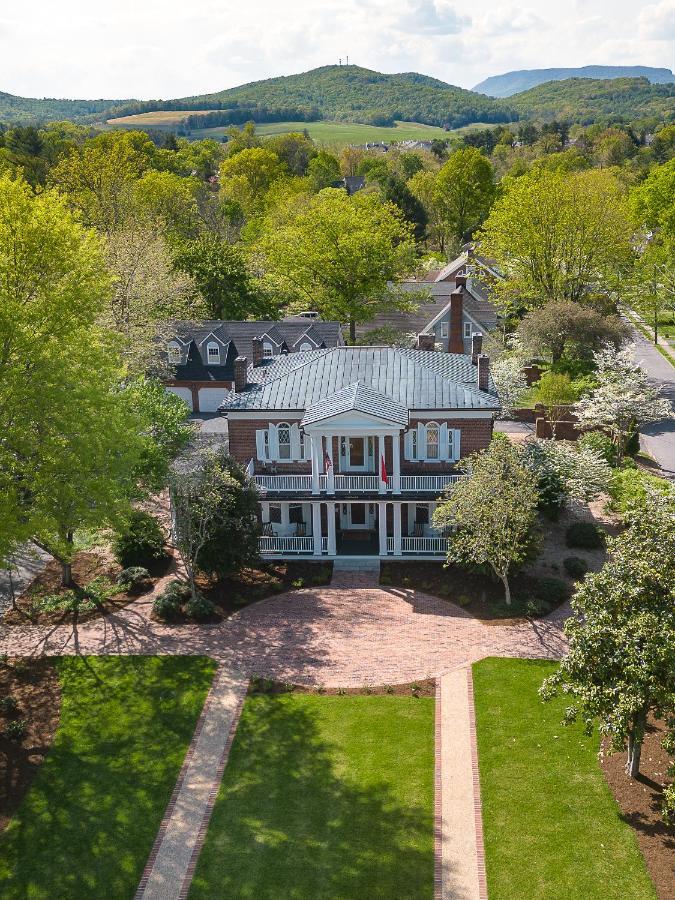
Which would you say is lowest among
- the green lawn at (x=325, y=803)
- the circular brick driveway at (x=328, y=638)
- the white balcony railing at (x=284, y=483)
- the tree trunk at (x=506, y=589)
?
the green lawn at (x=325, y=803)

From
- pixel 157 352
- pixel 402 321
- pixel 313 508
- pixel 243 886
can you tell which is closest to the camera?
pixel 243 886

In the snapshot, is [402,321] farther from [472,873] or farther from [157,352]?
[472,873]

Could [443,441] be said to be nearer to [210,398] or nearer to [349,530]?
[349,530]

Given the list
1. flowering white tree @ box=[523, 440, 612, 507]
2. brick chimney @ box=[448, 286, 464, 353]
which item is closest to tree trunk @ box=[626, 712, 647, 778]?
flowering white tree @ box=[523, 440, 612, 507]

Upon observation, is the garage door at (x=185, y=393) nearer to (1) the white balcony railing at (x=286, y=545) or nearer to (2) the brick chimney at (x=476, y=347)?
(1) the white balcony railing at (x=286, y=545)

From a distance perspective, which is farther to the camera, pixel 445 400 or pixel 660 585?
pixel 445 400

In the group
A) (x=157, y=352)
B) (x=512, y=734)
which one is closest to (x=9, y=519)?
(x=512, y=734)

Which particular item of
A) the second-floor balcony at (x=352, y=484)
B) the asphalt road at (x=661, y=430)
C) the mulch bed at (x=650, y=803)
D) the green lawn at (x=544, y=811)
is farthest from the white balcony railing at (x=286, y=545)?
the asphalt road at (x=661, y=430)
